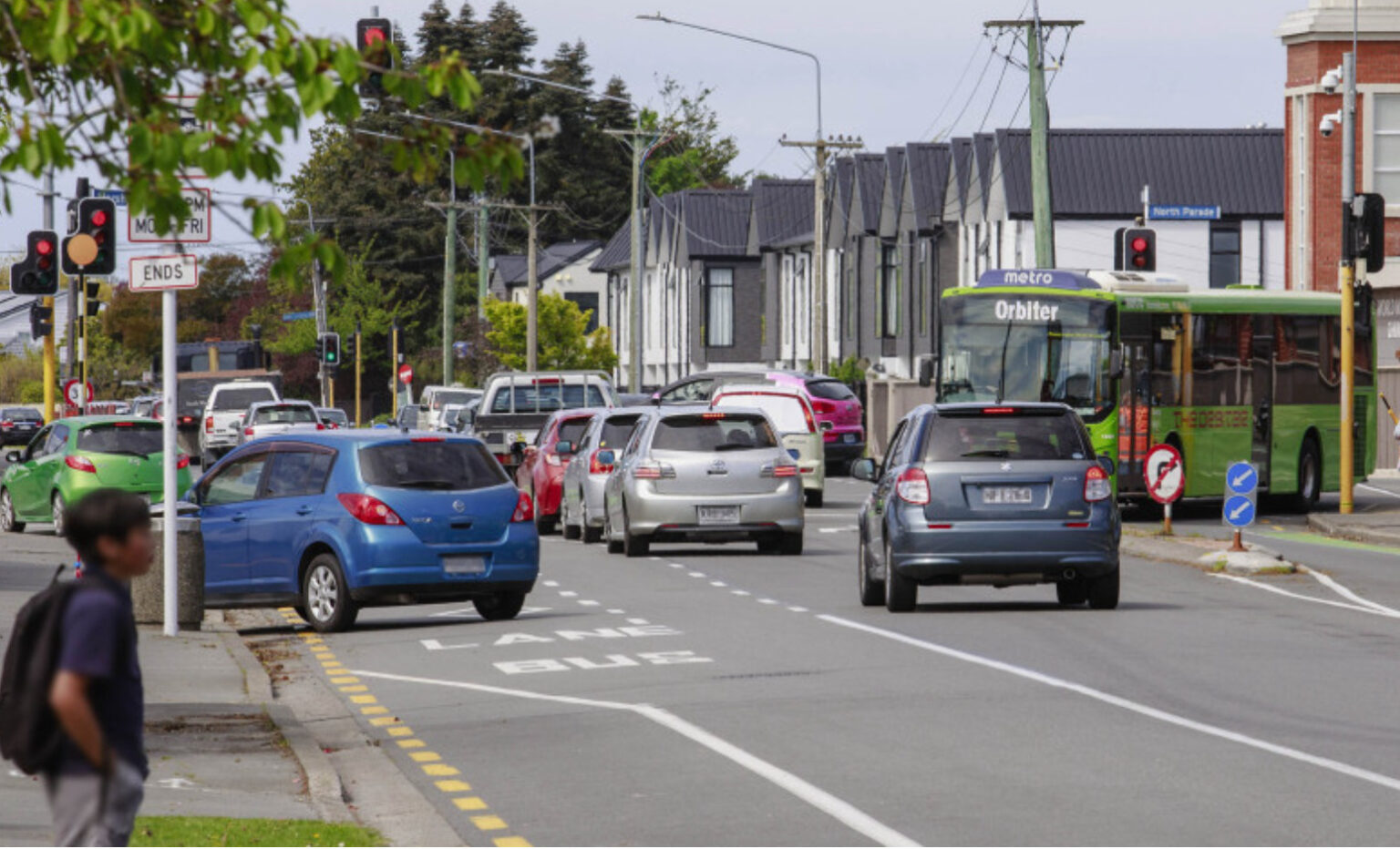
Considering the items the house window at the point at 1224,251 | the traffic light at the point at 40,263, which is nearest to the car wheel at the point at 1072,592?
the traffic light at the point at 40,263

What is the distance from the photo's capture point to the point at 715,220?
104562mm

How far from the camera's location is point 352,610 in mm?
20203

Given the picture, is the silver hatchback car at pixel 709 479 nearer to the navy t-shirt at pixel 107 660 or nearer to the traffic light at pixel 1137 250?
the traffic light at pixel 1137 250

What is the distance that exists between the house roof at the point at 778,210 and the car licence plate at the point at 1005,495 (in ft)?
251

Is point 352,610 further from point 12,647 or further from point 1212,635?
point 12,647

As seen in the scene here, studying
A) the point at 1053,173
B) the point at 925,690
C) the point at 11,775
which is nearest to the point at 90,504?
the point at 11,775

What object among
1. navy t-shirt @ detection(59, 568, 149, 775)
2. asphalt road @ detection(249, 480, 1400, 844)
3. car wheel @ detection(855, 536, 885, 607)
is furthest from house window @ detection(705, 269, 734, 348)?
navy t-shirt @ detection(59, 568, 149, 775)

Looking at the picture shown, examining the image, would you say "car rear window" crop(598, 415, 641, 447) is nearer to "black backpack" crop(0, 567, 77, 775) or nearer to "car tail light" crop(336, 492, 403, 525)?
"car tail light" crop(336, 492, 403, 525)

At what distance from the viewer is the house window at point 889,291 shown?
81.8 meters

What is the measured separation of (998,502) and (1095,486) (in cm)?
77

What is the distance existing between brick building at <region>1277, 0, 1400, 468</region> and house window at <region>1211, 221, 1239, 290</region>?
61.7 ft

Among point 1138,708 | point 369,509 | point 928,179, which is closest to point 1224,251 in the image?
point 928,179

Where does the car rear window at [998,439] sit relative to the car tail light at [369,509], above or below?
above

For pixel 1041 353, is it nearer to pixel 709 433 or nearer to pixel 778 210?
pixel 709 433
